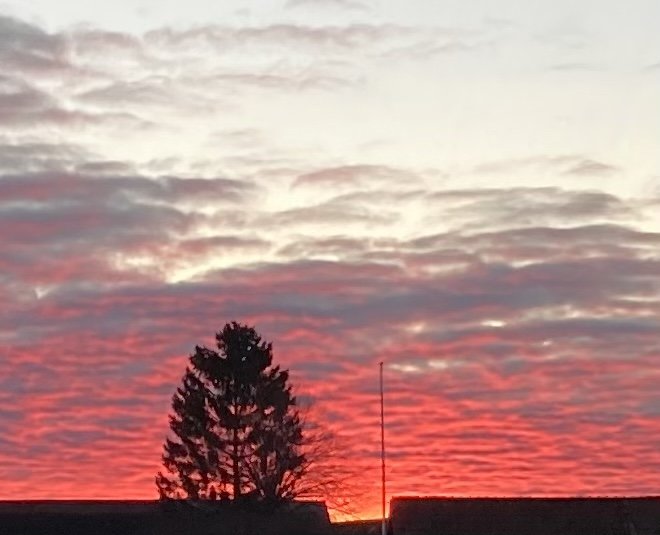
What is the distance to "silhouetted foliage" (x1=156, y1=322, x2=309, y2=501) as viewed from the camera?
118m

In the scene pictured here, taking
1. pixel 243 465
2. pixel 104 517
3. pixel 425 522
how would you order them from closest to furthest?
pixel 425 522, pixel 104 517, pixel 243 465

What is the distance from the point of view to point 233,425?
397 ft

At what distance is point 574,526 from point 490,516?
445 cm

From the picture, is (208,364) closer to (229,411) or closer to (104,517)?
(229,411)

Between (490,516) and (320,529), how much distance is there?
12.1 m

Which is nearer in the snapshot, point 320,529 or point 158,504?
point 320,529

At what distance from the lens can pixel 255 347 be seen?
123 metres

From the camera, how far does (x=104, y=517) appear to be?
359 feet

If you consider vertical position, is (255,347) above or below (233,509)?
above

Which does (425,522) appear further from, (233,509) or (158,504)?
(158,504)

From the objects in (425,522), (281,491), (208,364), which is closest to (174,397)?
(208,364)

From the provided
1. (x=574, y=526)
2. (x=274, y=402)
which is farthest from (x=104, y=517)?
(x=574, y=526)

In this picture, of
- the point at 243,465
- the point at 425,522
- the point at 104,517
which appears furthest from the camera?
the point at 243,465

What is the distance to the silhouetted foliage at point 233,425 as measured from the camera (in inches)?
4643
